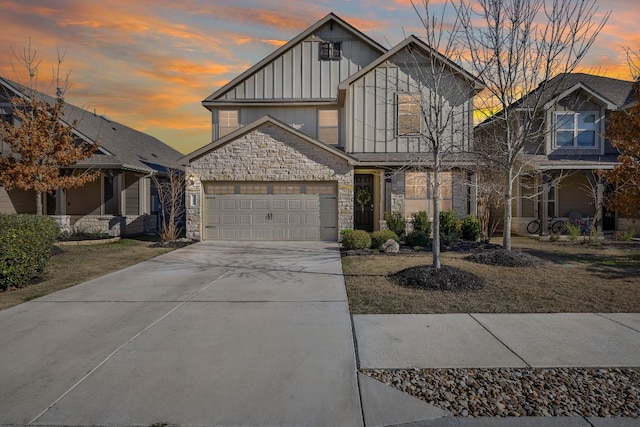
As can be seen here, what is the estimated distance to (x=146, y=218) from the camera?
2027 centimetres

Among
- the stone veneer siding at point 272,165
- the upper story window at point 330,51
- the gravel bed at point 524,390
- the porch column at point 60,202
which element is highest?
the upper story window at point 330,51

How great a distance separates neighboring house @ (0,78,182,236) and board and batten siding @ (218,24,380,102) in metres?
6.00

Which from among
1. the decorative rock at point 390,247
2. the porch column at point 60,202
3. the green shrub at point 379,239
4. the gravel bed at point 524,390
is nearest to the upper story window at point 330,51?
the green shrub at point 379,239

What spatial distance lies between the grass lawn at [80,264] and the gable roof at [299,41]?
8.33 m

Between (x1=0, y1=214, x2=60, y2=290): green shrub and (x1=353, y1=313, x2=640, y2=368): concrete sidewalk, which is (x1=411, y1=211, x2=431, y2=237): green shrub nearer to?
(x1=353, y1=313, x2=640, y2=368): concrete sidewalk

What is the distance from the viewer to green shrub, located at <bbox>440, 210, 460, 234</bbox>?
14.6m

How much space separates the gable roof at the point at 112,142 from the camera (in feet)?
56.4

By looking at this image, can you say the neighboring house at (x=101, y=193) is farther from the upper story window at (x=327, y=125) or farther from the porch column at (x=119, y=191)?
the upper story window at (x=327, y=125)

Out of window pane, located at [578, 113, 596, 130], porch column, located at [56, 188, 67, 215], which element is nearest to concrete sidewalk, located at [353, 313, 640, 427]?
window pane, located at [578, 113, 596, 130]

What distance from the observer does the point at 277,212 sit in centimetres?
1545

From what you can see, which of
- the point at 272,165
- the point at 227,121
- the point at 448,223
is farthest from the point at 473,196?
the point at 227,121

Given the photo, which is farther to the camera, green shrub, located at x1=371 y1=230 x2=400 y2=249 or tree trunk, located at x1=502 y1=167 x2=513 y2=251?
green shrub, located at x1=371 y1=230 x2=400 y2=249

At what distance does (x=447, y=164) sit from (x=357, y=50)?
782 cm

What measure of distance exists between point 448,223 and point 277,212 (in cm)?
668
